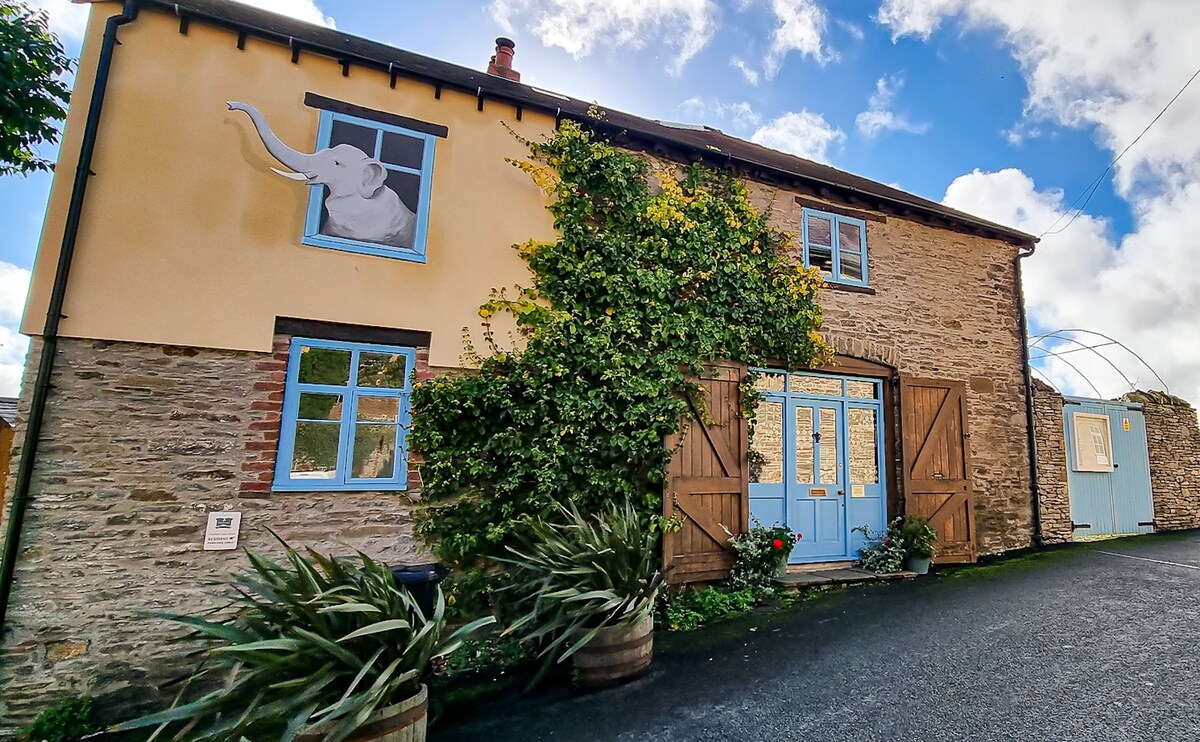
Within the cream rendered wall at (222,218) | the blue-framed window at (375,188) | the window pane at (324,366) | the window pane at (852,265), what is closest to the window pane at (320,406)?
the window pane at (324,366)

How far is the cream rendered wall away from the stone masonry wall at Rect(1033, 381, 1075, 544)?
9.60 meters

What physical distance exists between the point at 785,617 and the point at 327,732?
4.61 meters

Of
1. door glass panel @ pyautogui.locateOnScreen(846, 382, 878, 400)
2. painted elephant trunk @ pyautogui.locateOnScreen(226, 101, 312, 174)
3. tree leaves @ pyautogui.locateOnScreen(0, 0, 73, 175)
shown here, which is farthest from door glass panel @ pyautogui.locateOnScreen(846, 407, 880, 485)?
tree leaves @ pyautogui.locateOnScreen(0, 0, 73, 175)

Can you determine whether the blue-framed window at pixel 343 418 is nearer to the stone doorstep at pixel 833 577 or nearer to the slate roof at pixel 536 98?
the slate roof at pixel 536 98

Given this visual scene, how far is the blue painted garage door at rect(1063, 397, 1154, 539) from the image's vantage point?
32.0 ft

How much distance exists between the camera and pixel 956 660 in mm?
4477

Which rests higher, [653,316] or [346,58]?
[346,58]

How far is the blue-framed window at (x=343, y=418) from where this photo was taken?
530 cm

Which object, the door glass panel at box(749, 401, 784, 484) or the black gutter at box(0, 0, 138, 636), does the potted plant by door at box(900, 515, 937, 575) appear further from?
the black gutter at box(0, 0, 138, 636)

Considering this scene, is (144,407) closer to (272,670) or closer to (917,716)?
(272,670)

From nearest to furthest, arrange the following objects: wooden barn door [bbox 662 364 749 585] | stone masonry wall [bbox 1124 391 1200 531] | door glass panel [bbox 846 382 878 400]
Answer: wooden barn door [bbox 662 364 749 585], door glass panel [bbox 846 382 878 400], stone masonry wall [bbox 1124 391 1200 531]

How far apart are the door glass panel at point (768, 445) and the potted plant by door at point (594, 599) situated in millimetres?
2850

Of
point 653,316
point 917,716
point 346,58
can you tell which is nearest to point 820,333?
point 653,316

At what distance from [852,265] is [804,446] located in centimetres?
301
